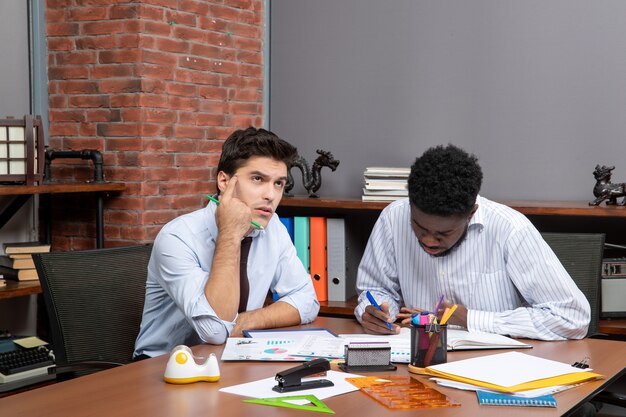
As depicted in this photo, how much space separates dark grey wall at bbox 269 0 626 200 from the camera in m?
3.56

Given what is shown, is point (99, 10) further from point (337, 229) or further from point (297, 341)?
point (297, 341)

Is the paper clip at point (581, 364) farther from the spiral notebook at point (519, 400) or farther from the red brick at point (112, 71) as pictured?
the red brick at point (112, 71)

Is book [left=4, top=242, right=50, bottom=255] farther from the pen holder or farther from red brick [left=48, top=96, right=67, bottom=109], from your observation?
the pen holder

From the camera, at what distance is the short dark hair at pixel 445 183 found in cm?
228

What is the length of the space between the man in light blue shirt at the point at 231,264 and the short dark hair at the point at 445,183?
498mm

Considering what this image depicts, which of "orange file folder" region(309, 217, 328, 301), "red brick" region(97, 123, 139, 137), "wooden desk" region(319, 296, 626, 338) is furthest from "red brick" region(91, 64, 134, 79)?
"wooden desk" region(319, 296, 626, 338)

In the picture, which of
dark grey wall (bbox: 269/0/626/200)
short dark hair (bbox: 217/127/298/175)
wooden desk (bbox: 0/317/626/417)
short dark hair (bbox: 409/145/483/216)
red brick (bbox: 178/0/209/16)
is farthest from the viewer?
red brick (bbox: 178/0/209/16)

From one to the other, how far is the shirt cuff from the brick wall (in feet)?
5.97

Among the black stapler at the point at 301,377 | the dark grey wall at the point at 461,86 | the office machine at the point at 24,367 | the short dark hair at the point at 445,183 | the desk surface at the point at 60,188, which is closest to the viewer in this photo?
the black stapler at the point at 301,377

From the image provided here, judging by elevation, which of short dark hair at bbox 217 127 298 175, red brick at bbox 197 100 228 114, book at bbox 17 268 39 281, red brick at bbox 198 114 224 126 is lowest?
book at bbox 17 268 39 281

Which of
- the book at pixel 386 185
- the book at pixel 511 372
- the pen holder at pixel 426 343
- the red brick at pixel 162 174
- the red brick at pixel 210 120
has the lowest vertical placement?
the book at pixel 511 372

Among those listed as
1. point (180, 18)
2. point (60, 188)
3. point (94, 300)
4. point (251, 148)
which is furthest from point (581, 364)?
point (180, 18)

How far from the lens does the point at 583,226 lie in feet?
11.8

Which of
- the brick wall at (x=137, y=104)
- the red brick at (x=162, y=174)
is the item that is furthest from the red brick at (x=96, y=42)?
the red brick at (x=162, y=174)
